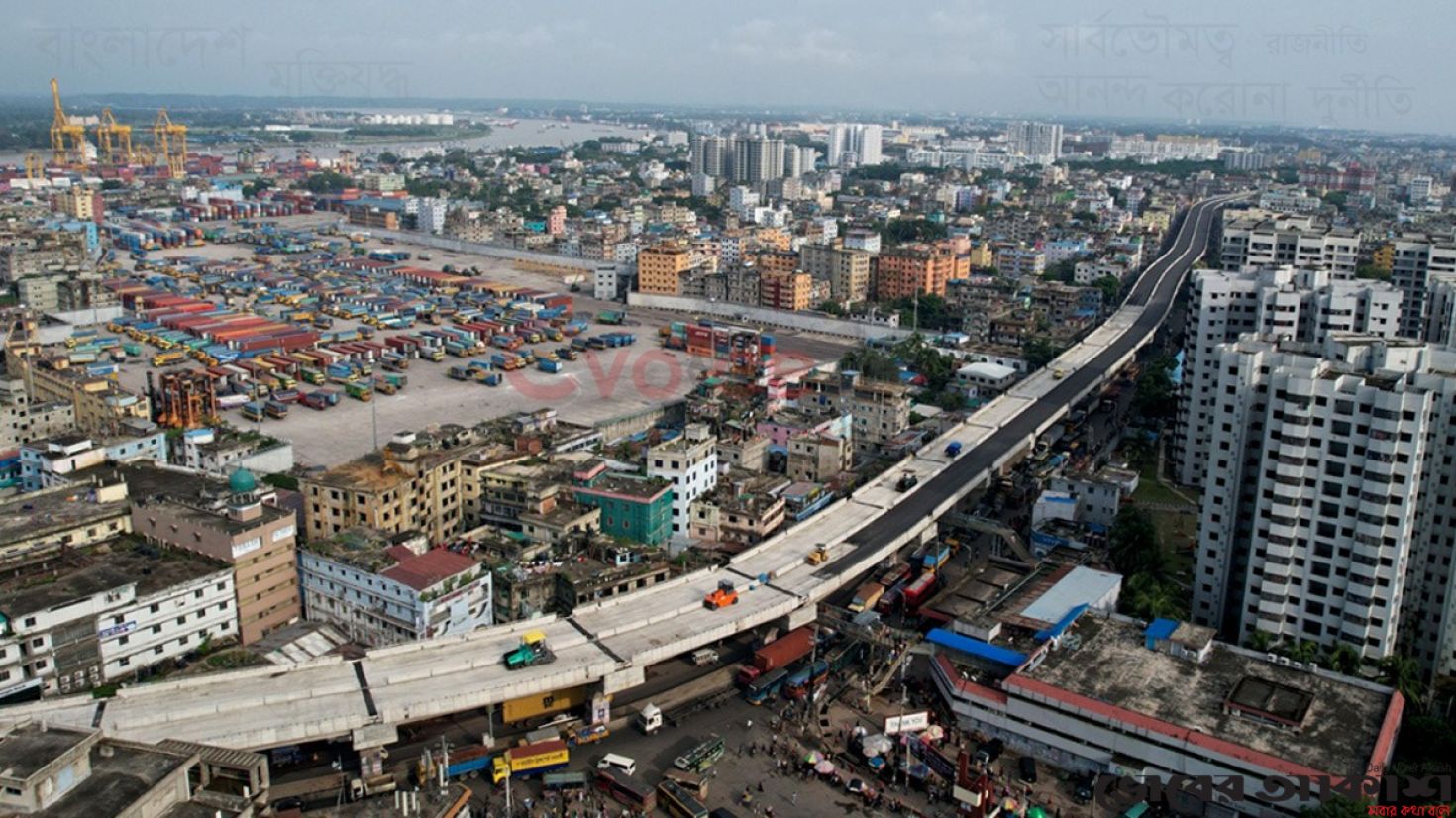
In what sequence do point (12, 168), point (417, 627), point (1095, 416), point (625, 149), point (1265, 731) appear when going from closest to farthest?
1. point (1265, 731)
2. point (417, 627)
3. point (1095, 416)
4. point (12, 168)
5. point (625, 149)

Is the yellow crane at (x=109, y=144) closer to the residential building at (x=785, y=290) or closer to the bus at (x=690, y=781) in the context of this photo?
the residential building at (x=785, y=290)

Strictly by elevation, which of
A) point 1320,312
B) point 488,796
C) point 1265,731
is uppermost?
point 1320,312

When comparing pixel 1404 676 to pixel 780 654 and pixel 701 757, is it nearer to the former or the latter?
pixel 780 654

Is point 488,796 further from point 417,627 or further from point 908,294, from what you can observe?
point 908,294

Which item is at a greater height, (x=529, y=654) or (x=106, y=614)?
(x=106, y=614)

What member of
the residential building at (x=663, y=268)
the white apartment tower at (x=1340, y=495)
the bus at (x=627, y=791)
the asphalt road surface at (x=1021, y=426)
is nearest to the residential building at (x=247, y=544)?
the bus at (x=627, y=791)

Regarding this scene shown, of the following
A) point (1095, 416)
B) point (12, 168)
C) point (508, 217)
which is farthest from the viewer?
point (12, 168)

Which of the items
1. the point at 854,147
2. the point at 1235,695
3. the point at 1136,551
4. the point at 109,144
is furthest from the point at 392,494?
the point at 854,147

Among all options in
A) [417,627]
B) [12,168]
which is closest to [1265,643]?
[417,627]
